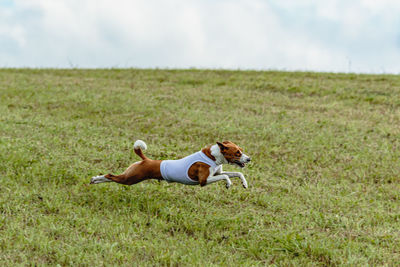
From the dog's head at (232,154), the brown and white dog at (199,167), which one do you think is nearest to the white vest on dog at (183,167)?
the brown and white dog at (199,167)

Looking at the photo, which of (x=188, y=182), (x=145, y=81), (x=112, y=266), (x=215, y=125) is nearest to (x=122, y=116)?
(x=215, y=125)

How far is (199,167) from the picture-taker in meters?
7.38

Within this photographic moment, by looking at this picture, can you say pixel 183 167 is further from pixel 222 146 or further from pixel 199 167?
pixel 222 146

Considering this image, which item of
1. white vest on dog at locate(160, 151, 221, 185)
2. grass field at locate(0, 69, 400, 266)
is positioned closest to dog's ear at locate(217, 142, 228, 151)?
white vest on dog at locate(160, 151, 221, 185)

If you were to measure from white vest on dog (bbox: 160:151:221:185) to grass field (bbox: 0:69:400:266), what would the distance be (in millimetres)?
755

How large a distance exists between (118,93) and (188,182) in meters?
11.8

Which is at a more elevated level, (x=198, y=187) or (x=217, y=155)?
(x=217, y=155)

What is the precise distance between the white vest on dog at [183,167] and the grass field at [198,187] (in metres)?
0.76

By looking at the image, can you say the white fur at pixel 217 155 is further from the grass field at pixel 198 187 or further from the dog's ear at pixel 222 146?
the grass field at pixel 198 187

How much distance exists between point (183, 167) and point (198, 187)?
205cm

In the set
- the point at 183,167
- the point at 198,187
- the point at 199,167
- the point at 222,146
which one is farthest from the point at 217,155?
the point at 198,187

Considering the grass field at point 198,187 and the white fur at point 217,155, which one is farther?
the white fur at point 217,155

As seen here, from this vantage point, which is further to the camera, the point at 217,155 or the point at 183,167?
the point at 183,167

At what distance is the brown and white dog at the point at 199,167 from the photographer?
7281mm
